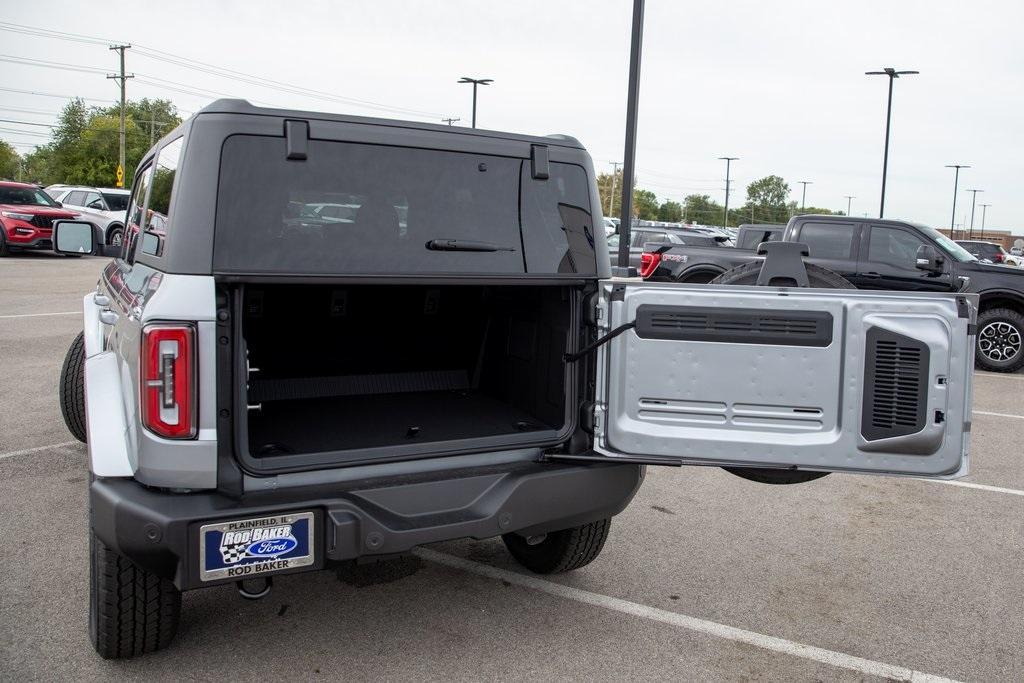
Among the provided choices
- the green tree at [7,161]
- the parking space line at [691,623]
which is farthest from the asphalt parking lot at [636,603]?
the green tree at [7,161]

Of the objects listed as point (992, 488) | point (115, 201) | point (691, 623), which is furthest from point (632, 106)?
point (115, 201)

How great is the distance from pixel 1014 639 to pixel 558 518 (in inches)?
78.2

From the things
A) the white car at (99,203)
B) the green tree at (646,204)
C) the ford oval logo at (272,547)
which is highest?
the green tree at (646,204)

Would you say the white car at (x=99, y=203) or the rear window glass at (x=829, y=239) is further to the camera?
the white car at (x=99, y=203)

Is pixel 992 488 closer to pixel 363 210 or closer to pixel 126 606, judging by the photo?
pixel 363 210

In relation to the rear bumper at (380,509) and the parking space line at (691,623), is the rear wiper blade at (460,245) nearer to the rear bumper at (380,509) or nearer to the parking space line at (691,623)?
the rear bumper at (380,509)

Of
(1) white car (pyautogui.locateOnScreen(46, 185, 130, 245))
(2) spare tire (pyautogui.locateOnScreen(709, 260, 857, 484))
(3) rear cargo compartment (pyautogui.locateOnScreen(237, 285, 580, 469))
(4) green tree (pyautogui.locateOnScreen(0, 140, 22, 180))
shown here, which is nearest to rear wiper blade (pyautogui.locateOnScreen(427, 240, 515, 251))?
(3) rear cargo compartment (pyautogui.locateOnScreen(237, 285, 580, 469))

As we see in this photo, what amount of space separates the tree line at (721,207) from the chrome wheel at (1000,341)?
10117 centimetres

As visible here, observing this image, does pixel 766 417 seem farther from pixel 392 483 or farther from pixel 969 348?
pixel 392 483

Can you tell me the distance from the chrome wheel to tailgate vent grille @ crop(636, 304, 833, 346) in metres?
9.13

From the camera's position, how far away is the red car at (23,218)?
20.9 m

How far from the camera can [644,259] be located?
44.7 feet

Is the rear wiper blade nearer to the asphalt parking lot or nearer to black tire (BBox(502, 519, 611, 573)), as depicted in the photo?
black tire (BBox(502, 519, 611, 573))

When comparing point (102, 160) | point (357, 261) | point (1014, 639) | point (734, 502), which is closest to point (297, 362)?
point (357, 261)
